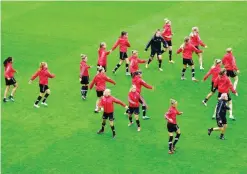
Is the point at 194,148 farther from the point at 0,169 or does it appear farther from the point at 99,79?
the point at 0,169

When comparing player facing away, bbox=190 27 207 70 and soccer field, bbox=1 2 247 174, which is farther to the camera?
player facing away, bbox=190 27 207 70

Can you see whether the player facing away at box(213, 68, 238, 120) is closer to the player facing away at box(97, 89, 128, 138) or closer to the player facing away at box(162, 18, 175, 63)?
the player facing away at box(97, 89, 128, 138)

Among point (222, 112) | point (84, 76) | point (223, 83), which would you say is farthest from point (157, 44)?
point (222, 112)

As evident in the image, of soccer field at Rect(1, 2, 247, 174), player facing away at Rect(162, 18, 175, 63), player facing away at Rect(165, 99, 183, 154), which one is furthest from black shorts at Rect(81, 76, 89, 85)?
player facing away at Rect(165, 99, 183, 154)

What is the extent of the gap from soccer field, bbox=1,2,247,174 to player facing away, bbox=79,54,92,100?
0.48 meters

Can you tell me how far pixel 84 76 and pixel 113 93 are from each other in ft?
6.38

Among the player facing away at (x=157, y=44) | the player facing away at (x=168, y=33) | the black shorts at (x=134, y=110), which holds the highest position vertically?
the player facing away at (x=168, y=33)

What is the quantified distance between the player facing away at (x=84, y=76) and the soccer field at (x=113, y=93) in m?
0.48

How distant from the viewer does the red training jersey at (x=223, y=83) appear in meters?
24.0

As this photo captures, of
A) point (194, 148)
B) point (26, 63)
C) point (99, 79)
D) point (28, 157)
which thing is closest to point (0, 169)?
point (28, 157)

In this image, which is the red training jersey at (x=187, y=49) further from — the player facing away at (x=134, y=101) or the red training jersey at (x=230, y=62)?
the player facing away at (x=134, y=101)

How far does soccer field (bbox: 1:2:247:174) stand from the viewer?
21.8 meters

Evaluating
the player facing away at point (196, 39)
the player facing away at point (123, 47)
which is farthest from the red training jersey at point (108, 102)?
the player facing away at point (196, 39)

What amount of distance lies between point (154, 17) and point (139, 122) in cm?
1509
